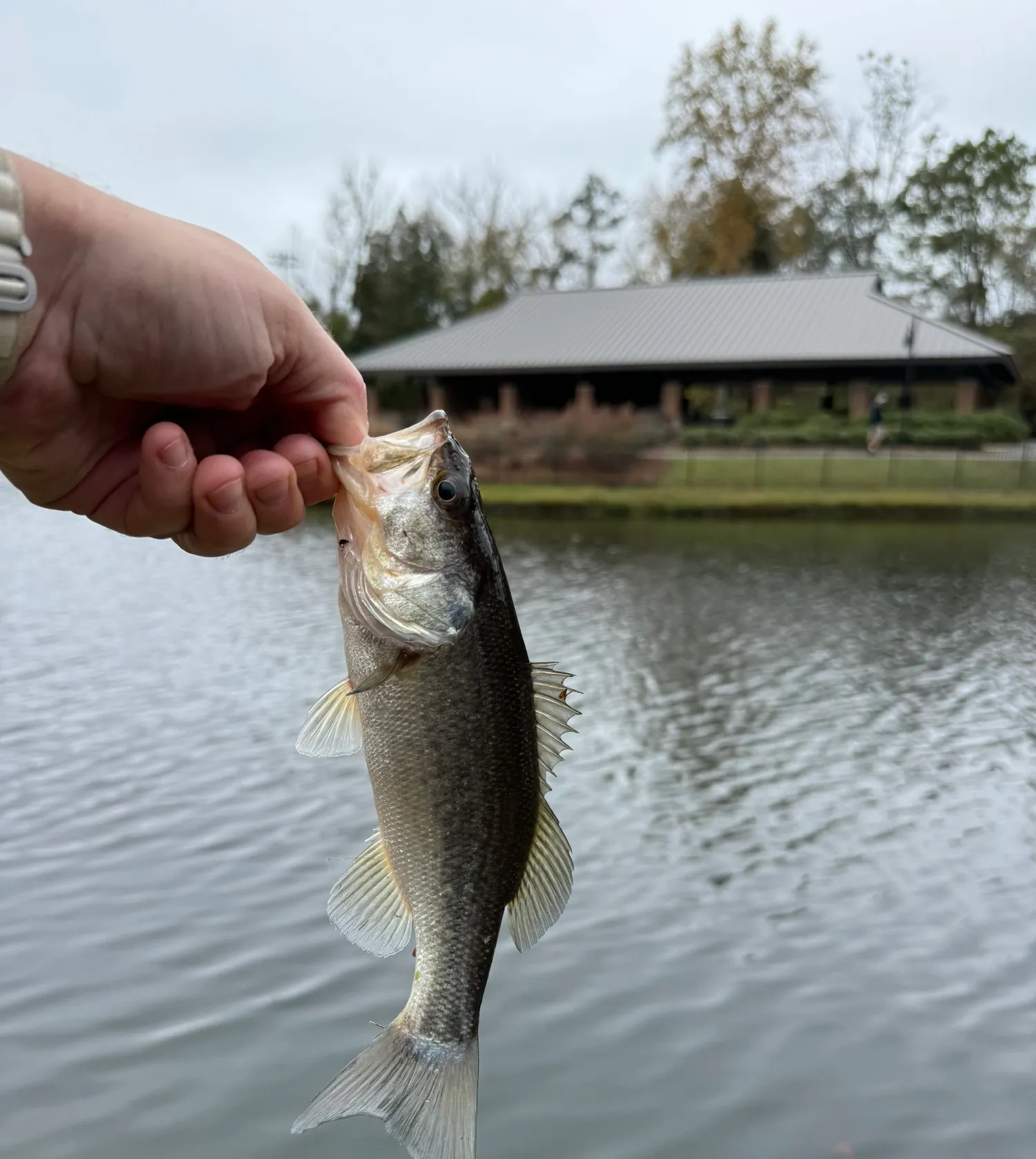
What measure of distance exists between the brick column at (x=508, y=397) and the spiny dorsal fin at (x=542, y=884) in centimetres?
3960

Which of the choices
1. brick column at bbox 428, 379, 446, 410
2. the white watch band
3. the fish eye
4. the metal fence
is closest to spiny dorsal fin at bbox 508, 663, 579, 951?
the fish eye

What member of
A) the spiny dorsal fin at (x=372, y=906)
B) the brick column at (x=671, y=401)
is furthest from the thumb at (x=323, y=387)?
the brick column at (x=671, y=401)

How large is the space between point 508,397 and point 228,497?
4086 centimetres

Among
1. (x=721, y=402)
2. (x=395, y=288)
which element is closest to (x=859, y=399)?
(x=721, y=402)

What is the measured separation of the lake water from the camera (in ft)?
18.7

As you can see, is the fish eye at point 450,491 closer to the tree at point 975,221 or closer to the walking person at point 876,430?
the walking person at point 876,430

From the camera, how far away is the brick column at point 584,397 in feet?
109

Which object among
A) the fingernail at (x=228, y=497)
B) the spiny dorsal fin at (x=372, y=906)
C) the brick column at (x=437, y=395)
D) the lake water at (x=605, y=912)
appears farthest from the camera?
the brick column at (x=437, y=395)

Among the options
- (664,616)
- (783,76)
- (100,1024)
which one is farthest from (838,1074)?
(783,76)

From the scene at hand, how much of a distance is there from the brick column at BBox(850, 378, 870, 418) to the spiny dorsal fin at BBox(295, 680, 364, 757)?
3816cm

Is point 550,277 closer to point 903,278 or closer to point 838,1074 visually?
point 903,278

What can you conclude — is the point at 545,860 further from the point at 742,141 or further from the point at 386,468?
the point at 742,141

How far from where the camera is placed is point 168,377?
270cm

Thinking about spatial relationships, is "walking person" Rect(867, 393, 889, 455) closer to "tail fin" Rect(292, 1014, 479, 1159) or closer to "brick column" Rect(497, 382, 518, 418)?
"brick column" Rect(497, 382, 518, 418)
